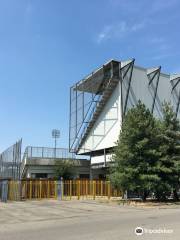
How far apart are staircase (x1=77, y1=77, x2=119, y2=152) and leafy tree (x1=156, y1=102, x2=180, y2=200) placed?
13.2m

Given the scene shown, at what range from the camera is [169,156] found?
110 ft

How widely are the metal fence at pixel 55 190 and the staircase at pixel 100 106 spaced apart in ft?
40.2

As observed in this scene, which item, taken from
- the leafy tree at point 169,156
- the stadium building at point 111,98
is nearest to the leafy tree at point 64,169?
the stadium building at point 111,98

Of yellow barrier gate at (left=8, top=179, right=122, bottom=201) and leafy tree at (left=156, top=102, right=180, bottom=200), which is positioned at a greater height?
leafy tree at (left=156, top=102, right=180, bottom=200)

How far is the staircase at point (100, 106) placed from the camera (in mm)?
47969

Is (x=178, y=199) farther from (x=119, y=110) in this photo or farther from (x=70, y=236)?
(x=70, y=236)

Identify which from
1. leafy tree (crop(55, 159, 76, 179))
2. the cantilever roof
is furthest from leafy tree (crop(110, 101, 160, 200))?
leafy tree (crop(55, 159, 76, 179))

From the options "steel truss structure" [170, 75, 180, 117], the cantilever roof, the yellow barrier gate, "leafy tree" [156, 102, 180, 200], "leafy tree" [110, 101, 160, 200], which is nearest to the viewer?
"leafy tree" [110, 101, 160, 200]

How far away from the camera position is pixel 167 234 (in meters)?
11.9

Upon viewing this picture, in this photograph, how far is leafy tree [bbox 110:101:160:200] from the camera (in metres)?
31.3

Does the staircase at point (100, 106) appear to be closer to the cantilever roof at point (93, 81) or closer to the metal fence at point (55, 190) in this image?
the cantilever roof at point (93, 81)

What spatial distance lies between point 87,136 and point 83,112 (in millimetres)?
3516

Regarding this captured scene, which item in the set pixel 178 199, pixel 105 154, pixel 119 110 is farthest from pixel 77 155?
pixel 178 199

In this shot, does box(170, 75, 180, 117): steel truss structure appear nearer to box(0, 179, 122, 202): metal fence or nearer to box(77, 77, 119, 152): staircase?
box(77, 77, 119, 152): staircase
